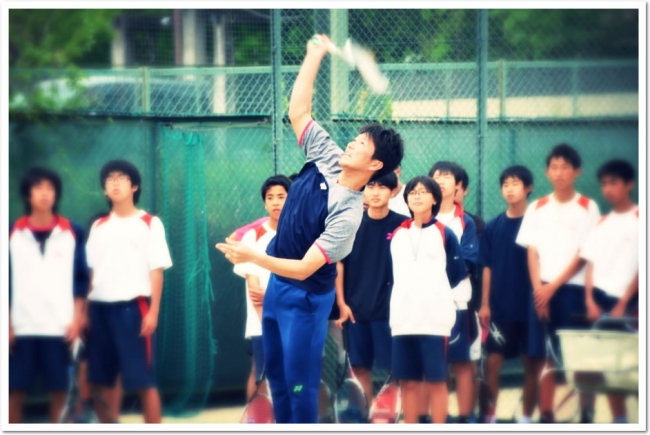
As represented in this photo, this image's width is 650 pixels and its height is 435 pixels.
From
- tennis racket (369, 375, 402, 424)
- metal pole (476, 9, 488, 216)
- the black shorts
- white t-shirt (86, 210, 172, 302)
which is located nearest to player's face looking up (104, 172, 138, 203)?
white t-shirt (86, 210, 172, 302)

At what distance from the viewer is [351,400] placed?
196 inches

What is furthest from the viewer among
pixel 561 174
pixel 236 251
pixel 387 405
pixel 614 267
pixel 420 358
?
pixel 561 174

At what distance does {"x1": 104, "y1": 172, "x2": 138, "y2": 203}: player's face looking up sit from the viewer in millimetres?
4801

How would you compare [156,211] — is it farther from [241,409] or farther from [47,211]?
[241,409]

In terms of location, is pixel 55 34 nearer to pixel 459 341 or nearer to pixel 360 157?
pixel 360 157

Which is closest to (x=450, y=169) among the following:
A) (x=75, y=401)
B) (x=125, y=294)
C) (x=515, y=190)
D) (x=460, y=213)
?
(x=460, y=213)

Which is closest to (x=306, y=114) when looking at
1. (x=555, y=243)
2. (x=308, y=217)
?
(x=308, y=217)

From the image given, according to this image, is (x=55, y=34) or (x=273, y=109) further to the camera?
(x=55, y=34)

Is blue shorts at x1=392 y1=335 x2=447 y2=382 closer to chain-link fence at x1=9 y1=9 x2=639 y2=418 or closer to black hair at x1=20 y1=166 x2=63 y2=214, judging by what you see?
chain-link fence at x1=9 y1=9 x2=639 y2=418

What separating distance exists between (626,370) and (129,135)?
2.97 metres

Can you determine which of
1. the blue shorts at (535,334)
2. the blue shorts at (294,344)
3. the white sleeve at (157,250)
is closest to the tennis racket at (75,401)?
the white sleeve at (157,250)

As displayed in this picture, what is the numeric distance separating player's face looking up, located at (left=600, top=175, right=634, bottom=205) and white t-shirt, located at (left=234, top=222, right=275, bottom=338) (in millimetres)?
1798

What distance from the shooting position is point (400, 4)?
5164 millimetres

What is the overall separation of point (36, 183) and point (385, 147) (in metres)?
1.80
